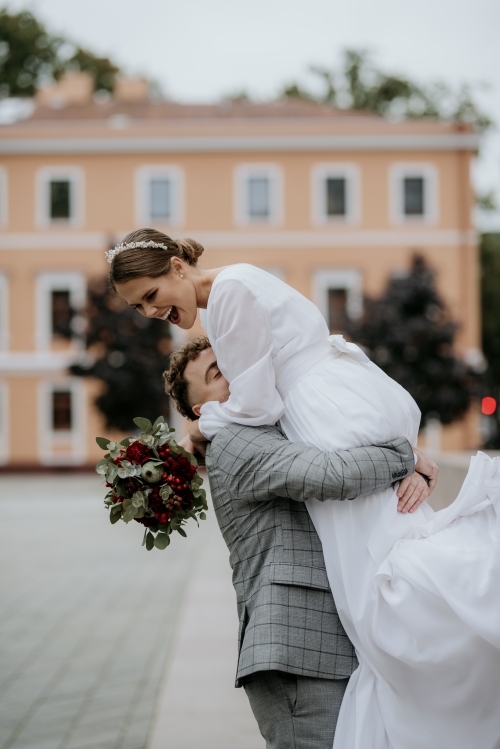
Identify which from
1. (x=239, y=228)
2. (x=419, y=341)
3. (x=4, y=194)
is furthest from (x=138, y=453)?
(x=4, y=194)

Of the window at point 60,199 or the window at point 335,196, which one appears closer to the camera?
the window at point 335,196

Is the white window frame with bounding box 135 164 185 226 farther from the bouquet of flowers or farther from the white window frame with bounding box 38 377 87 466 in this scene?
the bouquet of flowers

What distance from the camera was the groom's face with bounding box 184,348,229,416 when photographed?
3111 mm

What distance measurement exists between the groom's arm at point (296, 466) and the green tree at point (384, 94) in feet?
127

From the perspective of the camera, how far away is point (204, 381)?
3.14 meters

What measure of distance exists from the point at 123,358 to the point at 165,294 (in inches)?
969

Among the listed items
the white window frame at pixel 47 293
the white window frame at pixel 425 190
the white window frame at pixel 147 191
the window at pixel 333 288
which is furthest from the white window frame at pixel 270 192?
the white window frame at pixel 47 293

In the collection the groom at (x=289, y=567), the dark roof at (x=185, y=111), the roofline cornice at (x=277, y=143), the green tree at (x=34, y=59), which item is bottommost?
the groom at (x=289, y=567)

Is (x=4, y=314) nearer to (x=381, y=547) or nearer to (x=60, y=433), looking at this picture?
(x=60, y=433)

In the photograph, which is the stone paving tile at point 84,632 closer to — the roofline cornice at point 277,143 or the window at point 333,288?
the window at point 333,288

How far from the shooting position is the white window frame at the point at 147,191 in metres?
32.5

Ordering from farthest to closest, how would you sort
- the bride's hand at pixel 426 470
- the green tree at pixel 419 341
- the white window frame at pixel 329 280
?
the white window frame at pixel 329 280, the green tree at pixel 419 341, the bride's hand at pixel 426 470

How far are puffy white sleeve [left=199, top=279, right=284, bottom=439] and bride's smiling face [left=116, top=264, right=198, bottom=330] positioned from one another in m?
0.22

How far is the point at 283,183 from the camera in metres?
32.4
